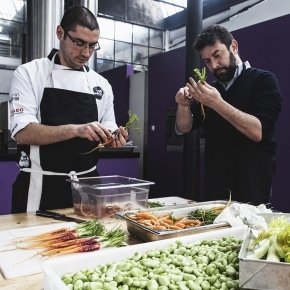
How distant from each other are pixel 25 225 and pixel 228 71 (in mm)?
1544

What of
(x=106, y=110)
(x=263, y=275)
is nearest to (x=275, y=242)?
(x=263, y=275)

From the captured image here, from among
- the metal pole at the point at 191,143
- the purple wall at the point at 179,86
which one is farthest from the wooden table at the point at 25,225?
the metal pole at the point at 191,143

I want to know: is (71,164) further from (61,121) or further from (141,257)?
(141,257)

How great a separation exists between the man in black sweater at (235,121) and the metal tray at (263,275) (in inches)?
48.6

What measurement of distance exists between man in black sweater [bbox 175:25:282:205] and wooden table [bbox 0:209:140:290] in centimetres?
87

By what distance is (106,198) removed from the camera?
158cm

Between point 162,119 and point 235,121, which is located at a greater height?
point 162,119

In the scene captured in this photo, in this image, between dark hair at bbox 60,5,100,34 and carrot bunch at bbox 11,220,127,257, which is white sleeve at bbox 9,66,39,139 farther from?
carrot bunch at bbox 11,220,127,257

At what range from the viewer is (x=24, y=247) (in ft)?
3.97

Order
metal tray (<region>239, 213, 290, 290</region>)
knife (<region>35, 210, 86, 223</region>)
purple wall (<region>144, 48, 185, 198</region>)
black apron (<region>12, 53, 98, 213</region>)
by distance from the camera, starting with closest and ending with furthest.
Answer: metal tray (<region>239, 213, 290, 290</region>)
knife (<region>35, 210, 86, 223</region>)
black apron (<region>12, 53, 98, 213</region>)
purple wall (<region>144, 48, 185, 198</region>)

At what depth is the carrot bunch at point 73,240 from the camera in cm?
119

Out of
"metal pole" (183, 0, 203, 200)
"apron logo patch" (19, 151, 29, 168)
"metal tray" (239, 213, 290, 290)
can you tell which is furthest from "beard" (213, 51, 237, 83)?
"metal pole" (183, 0, 203, 200)

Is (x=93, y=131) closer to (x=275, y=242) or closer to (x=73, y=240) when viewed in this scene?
(x=73, y=240)

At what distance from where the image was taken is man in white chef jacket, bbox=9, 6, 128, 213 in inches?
74.1
